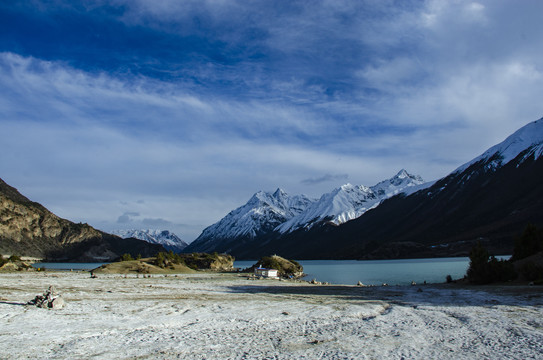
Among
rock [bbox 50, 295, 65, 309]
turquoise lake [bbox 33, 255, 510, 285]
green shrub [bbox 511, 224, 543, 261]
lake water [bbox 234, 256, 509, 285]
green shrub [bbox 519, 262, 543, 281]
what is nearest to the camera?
rock [bbox 50, 295, 65, 309]

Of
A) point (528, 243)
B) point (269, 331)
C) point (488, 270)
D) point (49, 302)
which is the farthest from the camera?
point (528, 243)

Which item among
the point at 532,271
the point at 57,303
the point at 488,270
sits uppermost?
the point at 532,271

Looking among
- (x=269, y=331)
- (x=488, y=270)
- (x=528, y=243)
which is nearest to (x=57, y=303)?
(x=269, y=331)

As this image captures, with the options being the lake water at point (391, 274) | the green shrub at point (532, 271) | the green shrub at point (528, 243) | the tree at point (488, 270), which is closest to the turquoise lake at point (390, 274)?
the lake water at point (391, 274)

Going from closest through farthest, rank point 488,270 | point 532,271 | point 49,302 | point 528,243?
point 49,302
point 532,271
point 488,270
point 528,243

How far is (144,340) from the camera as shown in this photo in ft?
36.1

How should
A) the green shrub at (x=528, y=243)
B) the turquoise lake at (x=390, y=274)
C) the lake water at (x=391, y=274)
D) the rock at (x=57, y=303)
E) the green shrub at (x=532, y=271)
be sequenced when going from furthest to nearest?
the turquoise lake at (x=390, y=274)
the lake water at (x=391, y=274)
the green shrub at (x=528, y=243)
the green shrub at (x=532, y=271)
the rock at (x=57, y=303)

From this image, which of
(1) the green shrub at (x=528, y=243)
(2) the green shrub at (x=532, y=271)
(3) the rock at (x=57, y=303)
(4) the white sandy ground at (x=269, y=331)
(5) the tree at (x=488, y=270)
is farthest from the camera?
(1) the green shrub at (x=528, y=243)

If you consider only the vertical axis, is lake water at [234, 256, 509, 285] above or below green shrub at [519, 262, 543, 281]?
below

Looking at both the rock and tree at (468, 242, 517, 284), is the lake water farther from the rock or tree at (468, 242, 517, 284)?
the rock

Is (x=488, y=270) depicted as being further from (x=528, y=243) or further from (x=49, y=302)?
(x=49, y=302)

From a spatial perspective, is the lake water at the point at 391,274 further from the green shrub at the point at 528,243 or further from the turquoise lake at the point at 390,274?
the green shrub at the point at 528,243

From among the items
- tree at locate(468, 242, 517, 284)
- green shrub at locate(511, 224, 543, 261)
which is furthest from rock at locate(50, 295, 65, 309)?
green shrub at locate(511, 224, 543, 261)

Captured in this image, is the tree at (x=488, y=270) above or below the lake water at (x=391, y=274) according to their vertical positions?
above
